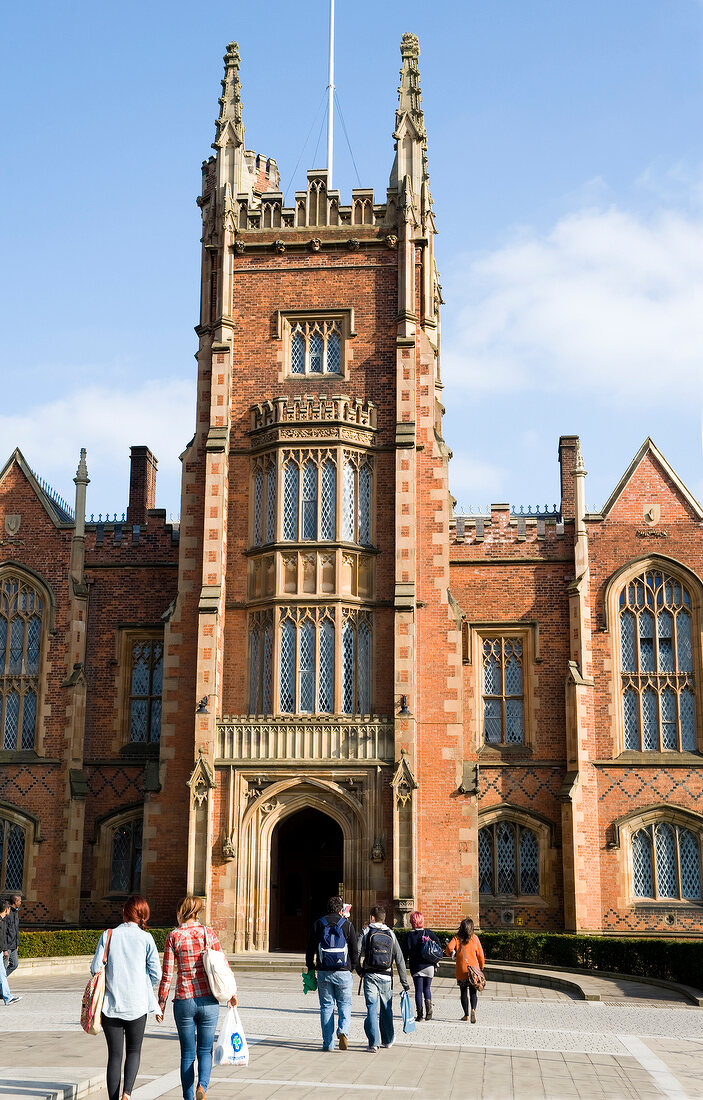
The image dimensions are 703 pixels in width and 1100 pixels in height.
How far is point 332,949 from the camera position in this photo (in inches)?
528

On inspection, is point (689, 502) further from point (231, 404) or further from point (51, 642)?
point (51, 642)

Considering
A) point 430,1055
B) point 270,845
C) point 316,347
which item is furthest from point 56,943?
point 316,347

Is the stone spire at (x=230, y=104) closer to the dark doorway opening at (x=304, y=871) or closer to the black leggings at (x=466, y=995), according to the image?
the dark doorway opening at (x=304, y=871)

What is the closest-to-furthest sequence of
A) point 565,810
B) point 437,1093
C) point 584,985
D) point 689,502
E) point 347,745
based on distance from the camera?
point 437,1093 < point 584,985 < point 347,745 < point 565,810 < point 689,502

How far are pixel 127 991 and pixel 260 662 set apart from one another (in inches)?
759

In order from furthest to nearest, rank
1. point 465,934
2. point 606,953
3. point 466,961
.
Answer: point 606,953
point 465,934
point 466,961

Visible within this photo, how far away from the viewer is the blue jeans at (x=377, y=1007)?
43.7 feet

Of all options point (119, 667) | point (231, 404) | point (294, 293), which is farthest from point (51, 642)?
point (294, 293)

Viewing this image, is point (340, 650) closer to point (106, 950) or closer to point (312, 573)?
point (312, 573)

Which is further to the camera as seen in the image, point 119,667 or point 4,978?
point 119,667

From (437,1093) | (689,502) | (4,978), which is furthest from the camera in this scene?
(689,502)

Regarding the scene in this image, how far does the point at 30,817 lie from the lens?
31.3m

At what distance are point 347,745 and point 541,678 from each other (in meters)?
6.22

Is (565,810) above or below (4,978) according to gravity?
above
